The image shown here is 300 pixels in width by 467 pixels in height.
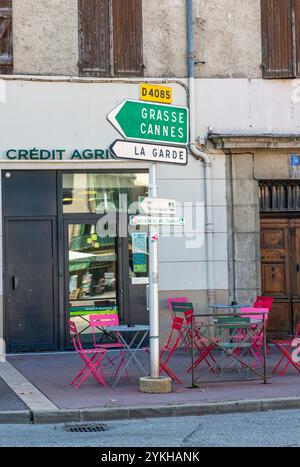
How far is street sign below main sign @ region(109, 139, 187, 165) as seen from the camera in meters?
10.2

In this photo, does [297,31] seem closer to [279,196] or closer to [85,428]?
[279,196]

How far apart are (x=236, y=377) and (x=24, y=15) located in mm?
Result: 7501

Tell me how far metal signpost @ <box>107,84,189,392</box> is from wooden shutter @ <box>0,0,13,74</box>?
502 cm

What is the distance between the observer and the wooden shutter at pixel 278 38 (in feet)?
51.3

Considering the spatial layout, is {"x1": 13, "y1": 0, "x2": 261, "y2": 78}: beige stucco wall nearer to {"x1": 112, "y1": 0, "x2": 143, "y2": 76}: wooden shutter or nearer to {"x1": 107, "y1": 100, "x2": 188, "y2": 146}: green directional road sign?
{"x1": 112, "y1": 0, "x2": 143, "y2": 76}: wooden shutter

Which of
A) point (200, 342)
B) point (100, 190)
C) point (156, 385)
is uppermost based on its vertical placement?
point (100, 190)

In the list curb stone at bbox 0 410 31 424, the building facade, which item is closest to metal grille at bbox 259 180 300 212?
the building facade

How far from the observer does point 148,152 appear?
10.5 m

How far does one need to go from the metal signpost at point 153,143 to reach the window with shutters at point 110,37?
4.72 m

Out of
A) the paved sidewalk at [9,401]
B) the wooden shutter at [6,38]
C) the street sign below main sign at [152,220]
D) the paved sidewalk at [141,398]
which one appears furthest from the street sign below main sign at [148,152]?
the wooden shutter at [6,38]

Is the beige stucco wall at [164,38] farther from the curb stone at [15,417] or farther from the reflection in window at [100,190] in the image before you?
the curb stone at [15,417]

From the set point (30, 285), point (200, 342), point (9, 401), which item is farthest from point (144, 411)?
point (30, 285)

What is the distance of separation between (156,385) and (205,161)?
5.86m
